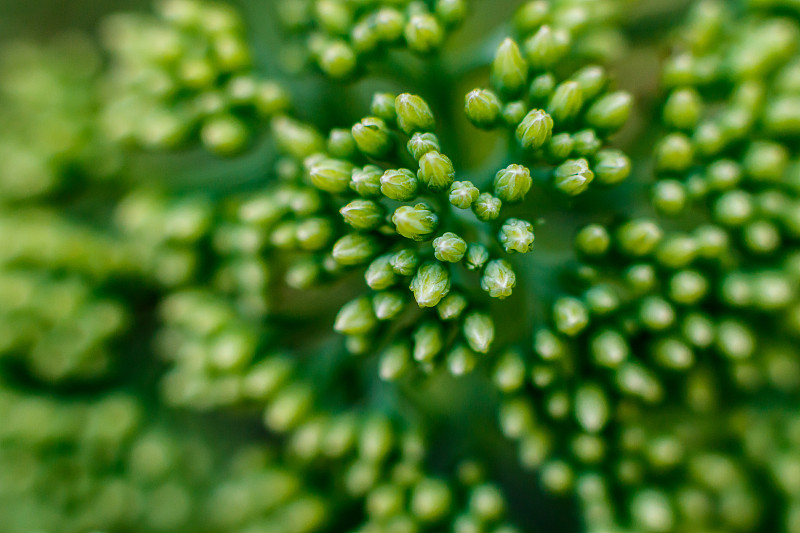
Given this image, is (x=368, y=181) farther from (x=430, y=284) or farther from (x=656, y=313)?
(x=656, y=313)

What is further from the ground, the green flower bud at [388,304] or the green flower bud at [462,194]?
the green flower bud at [462,194]

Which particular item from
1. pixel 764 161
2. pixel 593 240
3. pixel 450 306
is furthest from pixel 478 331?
pixel 764 161

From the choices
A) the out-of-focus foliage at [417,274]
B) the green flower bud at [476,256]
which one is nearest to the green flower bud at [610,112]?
the out-of-focus foliage at [417,274]

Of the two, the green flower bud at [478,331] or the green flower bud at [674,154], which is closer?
the green flower bud at [478,331]

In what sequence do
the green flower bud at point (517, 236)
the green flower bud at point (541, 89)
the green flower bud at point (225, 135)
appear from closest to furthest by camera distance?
the green flower bud at point (517, 236) < the green flower bud at point (541, 89) < the green flower bud at point (225, 135)

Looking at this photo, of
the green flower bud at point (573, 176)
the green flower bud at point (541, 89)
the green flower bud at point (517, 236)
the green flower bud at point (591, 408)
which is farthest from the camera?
the green flower bud at point (591, 408)

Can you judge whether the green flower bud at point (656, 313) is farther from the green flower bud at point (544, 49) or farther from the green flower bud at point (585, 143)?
the green flower bud at point (544, 49)

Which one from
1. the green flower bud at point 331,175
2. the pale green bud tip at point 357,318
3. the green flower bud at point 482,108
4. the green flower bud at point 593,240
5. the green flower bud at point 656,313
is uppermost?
the green flower bud at point 331,175
